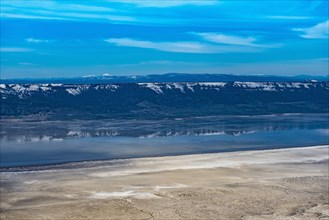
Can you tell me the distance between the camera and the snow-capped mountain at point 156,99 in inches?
2542

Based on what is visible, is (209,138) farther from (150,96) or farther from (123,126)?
(150,96)

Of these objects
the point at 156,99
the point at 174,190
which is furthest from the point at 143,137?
the point at 156,99

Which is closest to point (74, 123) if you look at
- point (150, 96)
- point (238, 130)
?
point (238, 130)

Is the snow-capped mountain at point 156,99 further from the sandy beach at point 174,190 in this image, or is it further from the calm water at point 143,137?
the sandy beach at point 174,190

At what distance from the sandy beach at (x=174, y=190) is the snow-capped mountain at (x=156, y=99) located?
107 ft

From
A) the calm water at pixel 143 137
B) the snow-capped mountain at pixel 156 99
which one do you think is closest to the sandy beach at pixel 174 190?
the calm water at pixel 143 137

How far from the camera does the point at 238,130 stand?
4659 centimetres

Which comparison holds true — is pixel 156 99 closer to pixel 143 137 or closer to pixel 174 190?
pixel 143 137

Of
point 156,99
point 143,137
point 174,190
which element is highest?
point 156,99

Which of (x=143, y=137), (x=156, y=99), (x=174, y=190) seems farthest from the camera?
(x=156, y=99)

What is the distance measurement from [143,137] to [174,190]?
745 inches

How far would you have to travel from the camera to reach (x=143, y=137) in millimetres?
41312

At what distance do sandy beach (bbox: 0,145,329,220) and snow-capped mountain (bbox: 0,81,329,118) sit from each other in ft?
107

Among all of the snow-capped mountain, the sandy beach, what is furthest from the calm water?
the snow-capped mountain
